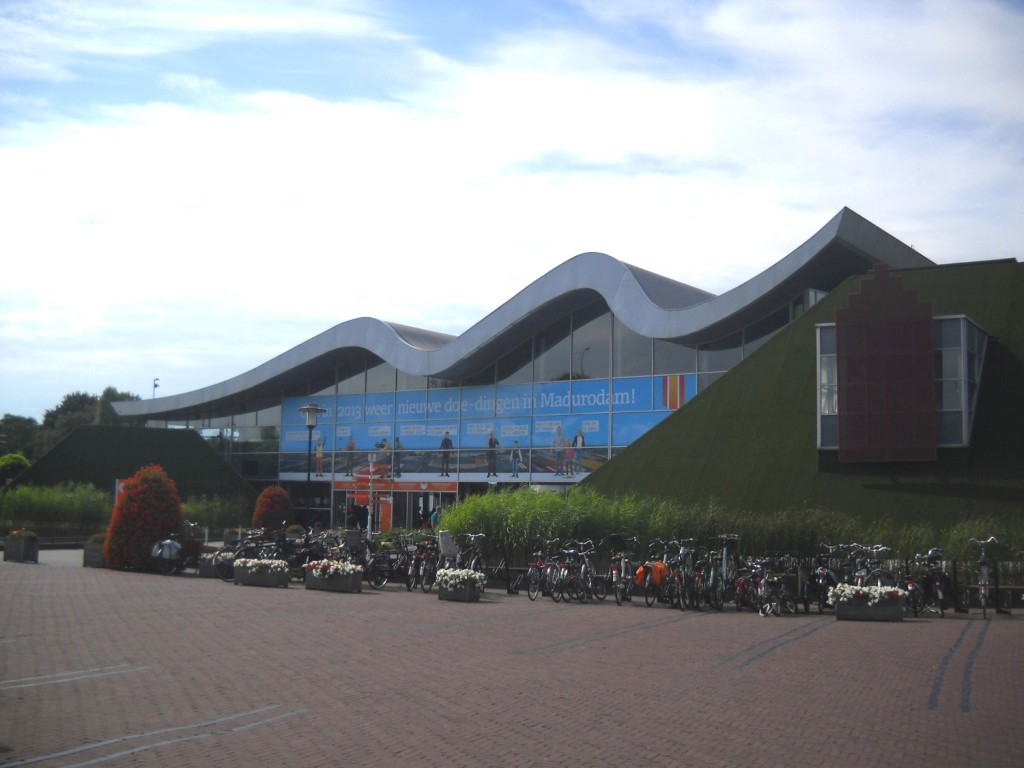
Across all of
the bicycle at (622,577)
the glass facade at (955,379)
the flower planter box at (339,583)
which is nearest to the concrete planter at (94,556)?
the flower planter box at (339,583)

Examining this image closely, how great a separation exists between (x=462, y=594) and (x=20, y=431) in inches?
3988

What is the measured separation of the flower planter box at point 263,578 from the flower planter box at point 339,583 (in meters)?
1.12

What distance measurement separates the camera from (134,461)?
151ft

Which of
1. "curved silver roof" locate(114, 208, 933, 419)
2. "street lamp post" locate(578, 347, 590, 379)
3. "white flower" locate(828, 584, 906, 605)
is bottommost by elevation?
"white flower" locate(828, 584, 906, 605)

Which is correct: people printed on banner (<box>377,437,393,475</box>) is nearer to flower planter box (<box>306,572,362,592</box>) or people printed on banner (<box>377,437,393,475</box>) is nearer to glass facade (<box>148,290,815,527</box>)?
glass facade (<box>148,290,815,527</box>)

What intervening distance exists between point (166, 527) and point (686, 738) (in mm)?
20091

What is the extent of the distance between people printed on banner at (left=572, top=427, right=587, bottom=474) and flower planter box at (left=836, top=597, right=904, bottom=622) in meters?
20.3

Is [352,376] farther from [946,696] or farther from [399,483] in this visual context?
[946,696]

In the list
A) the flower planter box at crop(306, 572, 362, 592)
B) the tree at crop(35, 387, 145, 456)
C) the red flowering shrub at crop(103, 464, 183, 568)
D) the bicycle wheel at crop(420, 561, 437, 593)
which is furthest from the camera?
the tree at crop(35, 387, 145, 456)

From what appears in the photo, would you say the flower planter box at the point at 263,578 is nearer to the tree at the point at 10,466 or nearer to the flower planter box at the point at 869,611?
the flower planter box at the point at 869,611

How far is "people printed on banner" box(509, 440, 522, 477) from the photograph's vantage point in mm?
38594

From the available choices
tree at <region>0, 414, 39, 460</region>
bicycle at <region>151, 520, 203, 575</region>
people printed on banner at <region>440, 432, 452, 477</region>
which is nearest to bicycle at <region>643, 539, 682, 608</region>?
bicycle at <region>151, 520, 203, 575</region>

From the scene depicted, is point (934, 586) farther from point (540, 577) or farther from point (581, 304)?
point (581, 304)

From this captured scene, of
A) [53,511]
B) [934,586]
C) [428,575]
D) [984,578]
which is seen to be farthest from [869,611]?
[53,511]
